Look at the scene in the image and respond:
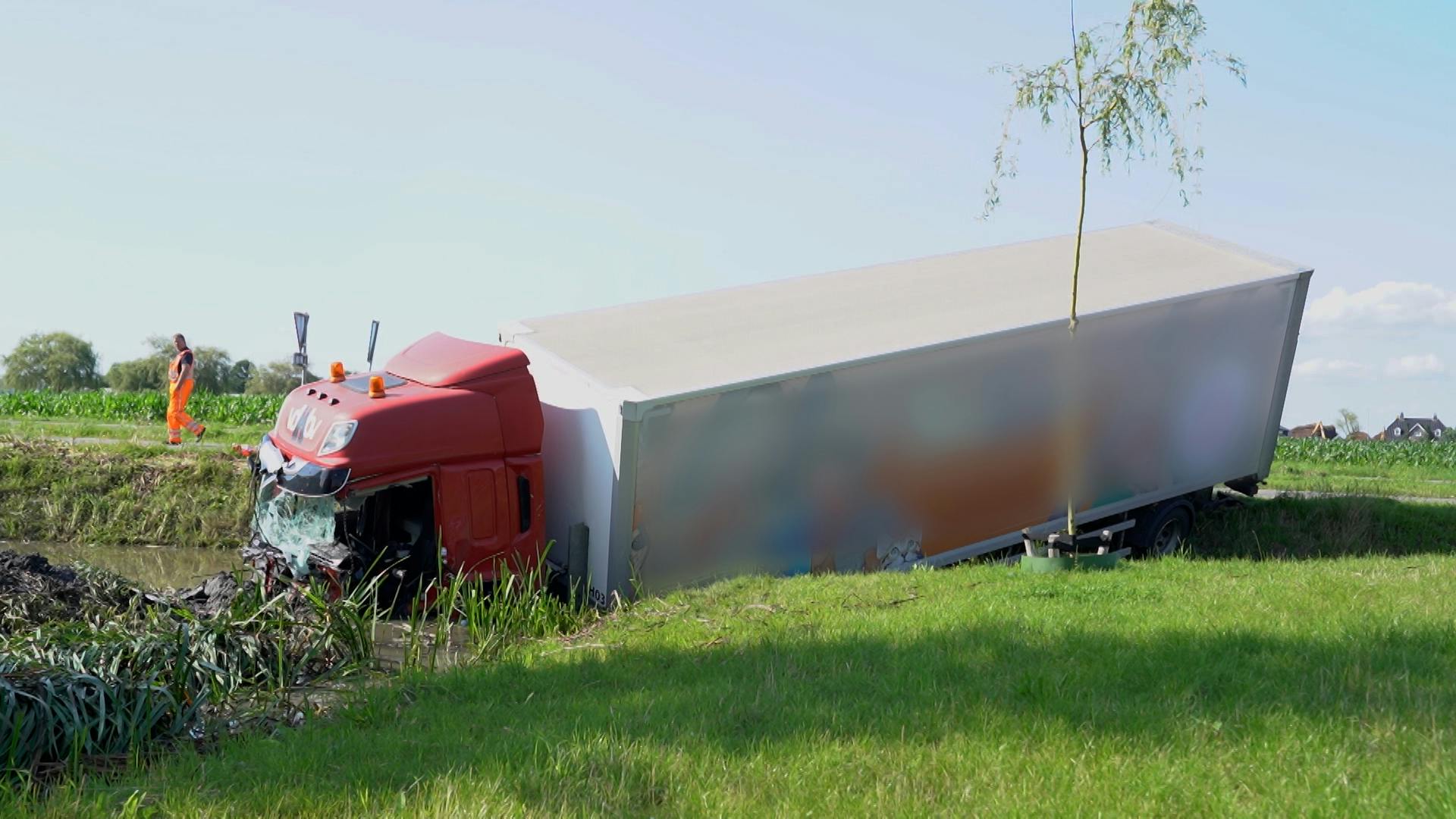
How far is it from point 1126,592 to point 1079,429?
419 centimetres

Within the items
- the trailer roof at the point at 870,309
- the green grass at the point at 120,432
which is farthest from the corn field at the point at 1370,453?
the green grass at the point at 120,432

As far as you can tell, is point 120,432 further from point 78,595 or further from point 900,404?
point 900,404

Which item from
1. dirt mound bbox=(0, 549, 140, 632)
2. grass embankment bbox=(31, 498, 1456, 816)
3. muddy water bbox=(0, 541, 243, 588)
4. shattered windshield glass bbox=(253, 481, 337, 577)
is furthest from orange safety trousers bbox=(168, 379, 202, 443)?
grass embankment bbox=(31, 498, 1456, 816)

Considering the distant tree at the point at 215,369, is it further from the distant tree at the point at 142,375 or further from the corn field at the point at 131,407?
the corn field at the point at 131,407

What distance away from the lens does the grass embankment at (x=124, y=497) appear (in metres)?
18.1

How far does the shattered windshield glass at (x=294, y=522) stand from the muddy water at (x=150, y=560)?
4197 mm

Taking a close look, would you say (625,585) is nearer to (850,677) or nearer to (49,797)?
(850,677)

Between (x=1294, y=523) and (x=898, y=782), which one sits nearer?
(x=898, y=782)

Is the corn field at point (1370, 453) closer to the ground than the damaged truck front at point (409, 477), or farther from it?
closer to the ground

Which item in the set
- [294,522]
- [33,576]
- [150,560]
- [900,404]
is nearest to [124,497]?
[150,560]

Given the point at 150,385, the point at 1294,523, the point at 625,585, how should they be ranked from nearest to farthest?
the point at 625,585
the point at 1294,523
the point at 150,385

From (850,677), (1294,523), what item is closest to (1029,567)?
(850,677)

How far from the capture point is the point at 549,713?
6.93 meters

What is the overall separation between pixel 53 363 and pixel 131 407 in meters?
37.4
